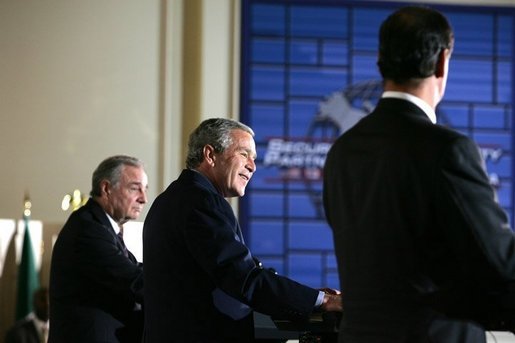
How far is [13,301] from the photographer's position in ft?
25.4

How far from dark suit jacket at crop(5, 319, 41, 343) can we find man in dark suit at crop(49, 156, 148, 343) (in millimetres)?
2275

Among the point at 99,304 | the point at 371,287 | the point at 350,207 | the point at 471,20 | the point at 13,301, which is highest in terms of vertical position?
the point at 471,20

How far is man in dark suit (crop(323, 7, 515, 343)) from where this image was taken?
2.08 meters

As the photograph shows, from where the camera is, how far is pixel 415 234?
2.15 metres

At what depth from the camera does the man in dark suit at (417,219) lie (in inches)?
81.8

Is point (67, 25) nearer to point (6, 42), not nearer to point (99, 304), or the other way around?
point (6, 42)

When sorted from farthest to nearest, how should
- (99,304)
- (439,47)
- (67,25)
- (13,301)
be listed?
(67,25) → (13,301) → (99,304) → (439,47)

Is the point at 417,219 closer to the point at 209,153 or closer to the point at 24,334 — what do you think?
the point at 209,153

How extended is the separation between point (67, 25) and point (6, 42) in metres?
0.46

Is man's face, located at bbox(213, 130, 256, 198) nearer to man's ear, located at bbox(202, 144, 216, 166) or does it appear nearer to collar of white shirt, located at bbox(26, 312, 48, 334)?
man's ear, located at bbox(202, 144, 216, 166)

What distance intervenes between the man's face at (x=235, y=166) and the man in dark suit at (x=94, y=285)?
0.84 meters

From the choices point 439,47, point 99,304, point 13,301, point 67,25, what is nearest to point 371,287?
point 439,47

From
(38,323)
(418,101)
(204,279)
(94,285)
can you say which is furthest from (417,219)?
(38,323)

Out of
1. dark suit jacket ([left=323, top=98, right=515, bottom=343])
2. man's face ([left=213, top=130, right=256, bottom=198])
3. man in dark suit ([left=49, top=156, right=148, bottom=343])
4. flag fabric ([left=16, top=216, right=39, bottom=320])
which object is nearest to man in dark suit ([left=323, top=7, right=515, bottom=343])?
dark suit jacket ([left=323, top=98, right=515, bottom=343])
